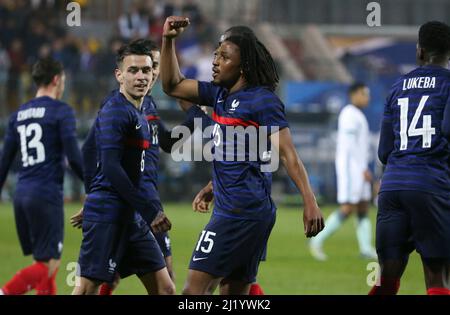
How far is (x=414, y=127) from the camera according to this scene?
7383 millimetres

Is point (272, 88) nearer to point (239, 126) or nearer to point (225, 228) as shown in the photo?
point (239, 126)

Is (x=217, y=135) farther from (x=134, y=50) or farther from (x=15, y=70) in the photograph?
(x=15, y=70)

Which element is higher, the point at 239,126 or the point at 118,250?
the point at 239,126

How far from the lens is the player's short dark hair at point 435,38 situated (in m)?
7.41

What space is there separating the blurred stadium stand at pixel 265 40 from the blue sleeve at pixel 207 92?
1768 centimetres

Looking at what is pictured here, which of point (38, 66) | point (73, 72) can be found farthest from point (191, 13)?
point (38, 66)

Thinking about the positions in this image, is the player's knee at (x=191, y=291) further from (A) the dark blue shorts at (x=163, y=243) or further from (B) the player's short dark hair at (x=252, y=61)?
(A) the dark blue shorts at (x=163, y=243)

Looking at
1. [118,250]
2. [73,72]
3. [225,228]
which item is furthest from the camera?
[73,72]

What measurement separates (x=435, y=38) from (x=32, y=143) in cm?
422

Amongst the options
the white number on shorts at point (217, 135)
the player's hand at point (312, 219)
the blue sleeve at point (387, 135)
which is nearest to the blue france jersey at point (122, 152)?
the white number on shorts at point (217, 135)

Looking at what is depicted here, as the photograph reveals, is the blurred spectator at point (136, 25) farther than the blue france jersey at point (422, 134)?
Yes

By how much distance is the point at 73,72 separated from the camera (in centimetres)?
2619

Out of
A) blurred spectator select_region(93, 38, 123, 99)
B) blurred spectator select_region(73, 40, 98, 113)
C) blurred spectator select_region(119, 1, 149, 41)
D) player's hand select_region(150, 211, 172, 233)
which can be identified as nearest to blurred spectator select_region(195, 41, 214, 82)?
blurred spectator select_region(119, 1, 149, 41)

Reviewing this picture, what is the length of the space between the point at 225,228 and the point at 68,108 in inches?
139
